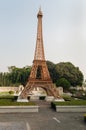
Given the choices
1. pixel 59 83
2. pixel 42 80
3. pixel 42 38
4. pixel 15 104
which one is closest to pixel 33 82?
pixel 42 80

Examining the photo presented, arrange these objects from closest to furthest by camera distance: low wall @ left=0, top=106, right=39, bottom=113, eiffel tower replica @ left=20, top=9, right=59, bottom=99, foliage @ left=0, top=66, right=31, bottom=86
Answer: low wall @ left=0, top=106, right=39, bottom=113
eiffel tower replica @ left=20, top=9, right=59, bottom=99
foliage @ left=0, top=66, right=31, bottom=86

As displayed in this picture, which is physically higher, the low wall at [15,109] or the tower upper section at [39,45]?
the tower upper section at [39,45]

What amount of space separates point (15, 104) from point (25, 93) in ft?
21.9

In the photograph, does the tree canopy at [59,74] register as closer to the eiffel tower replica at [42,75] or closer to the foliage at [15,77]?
the foliage at [15,77]

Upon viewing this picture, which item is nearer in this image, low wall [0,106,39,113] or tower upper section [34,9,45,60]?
low wall [0,106,39,113]

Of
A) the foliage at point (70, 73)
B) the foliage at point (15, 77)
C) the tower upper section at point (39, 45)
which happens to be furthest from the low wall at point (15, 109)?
the foliage at point (15, 77)

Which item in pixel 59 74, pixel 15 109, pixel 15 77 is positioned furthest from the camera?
pixel 15 77

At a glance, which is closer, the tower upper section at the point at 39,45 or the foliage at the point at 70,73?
the tower upper section at the point at 39,45

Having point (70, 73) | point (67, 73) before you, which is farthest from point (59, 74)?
point (70, 73)

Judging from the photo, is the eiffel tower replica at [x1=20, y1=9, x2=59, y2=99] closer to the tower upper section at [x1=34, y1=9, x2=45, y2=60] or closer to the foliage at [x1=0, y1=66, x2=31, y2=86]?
the tower upper section at [x1=34, y1=9, x2=45, y2=60]

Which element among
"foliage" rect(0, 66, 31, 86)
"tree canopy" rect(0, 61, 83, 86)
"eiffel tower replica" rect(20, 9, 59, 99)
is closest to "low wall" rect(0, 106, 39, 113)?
"eiffel tower replica" rect(20, 9, 59, 99)

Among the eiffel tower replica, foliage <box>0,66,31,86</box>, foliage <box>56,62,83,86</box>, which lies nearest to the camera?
the eiffel tower replica

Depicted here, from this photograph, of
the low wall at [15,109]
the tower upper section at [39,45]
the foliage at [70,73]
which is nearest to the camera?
the low wall at [15,109]

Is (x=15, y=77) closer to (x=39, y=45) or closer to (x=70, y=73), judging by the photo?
(x=70, y=73)
